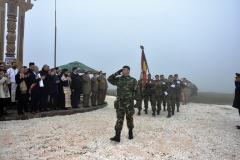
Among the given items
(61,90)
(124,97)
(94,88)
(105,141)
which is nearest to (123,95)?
(124,97)

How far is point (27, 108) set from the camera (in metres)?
13.7

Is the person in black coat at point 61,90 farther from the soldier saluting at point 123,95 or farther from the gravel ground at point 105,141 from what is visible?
the soldier saluting at point 123,95

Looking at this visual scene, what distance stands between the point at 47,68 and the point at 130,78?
538cm

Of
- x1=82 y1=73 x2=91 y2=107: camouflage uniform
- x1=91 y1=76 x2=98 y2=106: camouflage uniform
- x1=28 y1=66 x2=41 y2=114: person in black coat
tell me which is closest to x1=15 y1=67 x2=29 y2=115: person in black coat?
x1=28 y1=66 x2=41 y2=114: person in black coat

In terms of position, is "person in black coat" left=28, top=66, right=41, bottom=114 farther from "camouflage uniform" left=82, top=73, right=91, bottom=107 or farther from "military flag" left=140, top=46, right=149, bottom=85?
"military flag" left=140, top=46, right=149, bottom=85

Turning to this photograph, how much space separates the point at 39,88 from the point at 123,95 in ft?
16.5

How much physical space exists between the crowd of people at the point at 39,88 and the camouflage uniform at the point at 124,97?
4384 mm

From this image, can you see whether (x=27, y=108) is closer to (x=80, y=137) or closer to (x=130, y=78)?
(x=80, y=137)

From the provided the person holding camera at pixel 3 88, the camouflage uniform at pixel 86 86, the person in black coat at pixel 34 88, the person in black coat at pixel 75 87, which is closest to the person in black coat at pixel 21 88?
the person in black coat at pixel 34 88

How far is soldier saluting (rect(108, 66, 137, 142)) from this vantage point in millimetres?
9688

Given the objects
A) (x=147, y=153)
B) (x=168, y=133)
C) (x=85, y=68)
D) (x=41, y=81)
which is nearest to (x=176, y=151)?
(x=147, y=153)

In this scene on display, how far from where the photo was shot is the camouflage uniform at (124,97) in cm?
967

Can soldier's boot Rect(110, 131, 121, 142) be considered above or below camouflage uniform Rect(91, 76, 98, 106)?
below

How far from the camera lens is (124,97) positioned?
981 cm
